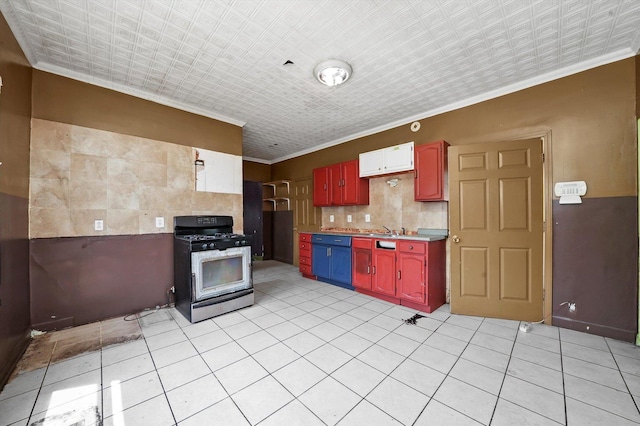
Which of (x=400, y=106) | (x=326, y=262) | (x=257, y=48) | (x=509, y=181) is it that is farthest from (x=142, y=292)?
(x=509, y=181)

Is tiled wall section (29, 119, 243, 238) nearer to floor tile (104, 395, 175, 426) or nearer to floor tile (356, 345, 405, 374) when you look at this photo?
floor tile (104, 395, 175, 426)

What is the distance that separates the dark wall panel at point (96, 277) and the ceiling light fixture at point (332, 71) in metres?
2.81

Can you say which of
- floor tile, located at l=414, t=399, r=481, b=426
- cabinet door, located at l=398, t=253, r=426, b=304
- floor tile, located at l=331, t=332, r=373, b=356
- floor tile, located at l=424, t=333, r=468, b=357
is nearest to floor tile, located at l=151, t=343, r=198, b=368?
floor tile, located at l=331, t=332, r=373, b=356

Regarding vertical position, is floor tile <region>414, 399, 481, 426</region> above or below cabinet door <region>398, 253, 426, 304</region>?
below

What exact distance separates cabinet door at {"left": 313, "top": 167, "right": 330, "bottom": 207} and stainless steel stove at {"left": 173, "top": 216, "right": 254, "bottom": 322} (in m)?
2.09

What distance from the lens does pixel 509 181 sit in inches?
110

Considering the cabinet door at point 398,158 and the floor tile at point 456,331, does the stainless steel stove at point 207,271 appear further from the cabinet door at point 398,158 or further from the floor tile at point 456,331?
the cabinet door at point 398,158

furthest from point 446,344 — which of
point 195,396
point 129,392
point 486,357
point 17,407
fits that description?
point 17,407

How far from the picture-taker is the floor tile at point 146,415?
1399mm

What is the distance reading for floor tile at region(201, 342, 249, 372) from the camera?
196 cm

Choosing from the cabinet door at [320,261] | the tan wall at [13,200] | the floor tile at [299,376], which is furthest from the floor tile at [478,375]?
the tan wall at [13,200]

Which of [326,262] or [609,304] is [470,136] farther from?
[326,262]

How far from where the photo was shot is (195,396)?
5.28ft

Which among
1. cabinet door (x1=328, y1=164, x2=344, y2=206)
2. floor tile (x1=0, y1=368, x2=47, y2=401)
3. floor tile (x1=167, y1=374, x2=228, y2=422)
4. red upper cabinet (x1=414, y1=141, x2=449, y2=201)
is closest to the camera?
floor tile (x1=167, y1=374, x2=228, y2=422)
